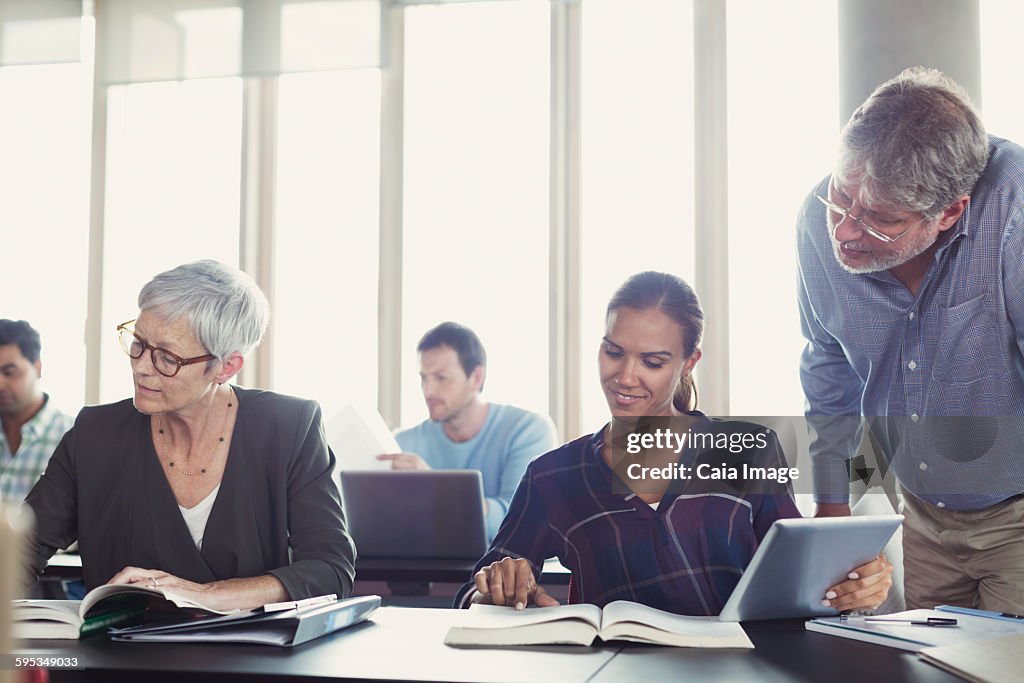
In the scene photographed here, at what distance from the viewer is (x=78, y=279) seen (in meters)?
5.10

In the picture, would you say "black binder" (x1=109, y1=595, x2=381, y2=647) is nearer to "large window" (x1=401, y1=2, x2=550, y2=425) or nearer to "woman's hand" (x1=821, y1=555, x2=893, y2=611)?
"woman's hand" (x1=821, y1=555, x2=893, y2=611)

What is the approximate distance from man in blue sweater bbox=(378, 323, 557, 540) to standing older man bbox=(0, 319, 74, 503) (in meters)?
1.30

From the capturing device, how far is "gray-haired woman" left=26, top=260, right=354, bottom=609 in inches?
72.6

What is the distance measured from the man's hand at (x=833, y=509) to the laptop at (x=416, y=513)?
940mm

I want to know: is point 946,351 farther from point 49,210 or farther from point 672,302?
point 49,210

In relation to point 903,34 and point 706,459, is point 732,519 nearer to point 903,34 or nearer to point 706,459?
point 706,459

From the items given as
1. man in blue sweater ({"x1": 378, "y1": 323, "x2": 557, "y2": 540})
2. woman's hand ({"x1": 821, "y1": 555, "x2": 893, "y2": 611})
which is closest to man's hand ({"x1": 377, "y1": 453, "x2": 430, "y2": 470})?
man in blue sweater ({"x1": 378, "y1": 323, "x2": 557, "y2": 540})

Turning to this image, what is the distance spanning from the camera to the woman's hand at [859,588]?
1.46 meters

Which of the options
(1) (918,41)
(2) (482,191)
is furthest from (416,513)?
(1) (918,41)

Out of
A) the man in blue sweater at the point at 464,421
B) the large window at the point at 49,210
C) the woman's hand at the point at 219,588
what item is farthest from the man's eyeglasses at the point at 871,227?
the large window at the point at 49,210

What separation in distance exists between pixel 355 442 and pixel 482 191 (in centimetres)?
201

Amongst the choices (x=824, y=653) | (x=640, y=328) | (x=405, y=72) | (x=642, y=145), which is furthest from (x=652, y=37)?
(x=824, y=653)

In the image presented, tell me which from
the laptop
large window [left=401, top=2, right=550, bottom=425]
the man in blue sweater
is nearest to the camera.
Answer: the laptop

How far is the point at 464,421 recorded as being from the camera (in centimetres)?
371
